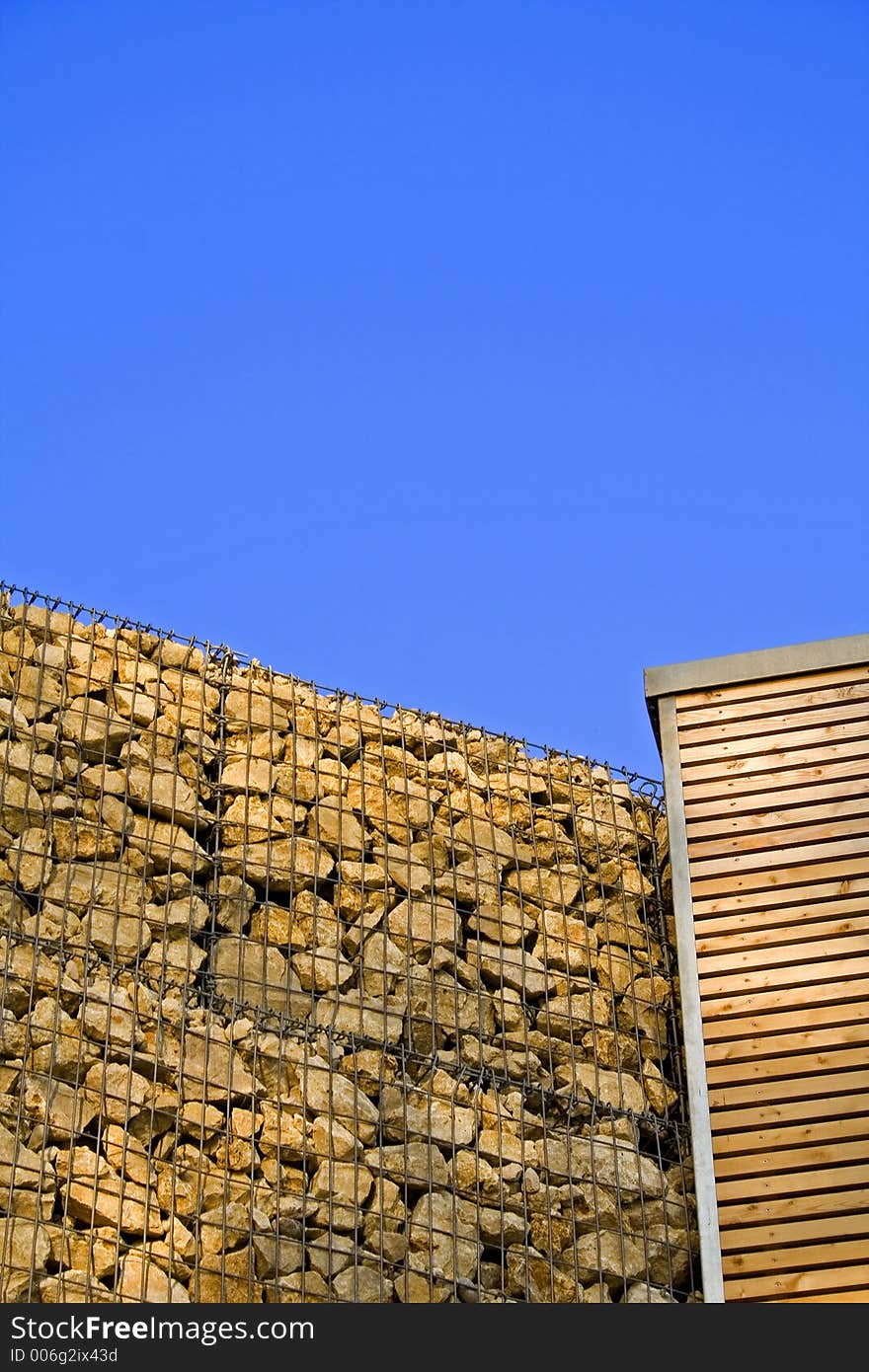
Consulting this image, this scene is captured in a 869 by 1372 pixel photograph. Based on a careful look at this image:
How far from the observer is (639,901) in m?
8.84

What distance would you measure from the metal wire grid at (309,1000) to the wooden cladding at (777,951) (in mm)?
435

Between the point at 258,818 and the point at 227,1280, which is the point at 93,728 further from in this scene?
the point at 227,1280

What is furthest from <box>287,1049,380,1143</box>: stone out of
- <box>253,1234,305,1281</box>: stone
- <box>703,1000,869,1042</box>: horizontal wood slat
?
<box>703,1000,869,1042</box>: horizontal wood slat

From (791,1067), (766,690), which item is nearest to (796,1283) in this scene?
(791,1067)

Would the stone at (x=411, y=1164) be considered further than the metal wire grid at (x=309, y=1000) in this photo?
Yes

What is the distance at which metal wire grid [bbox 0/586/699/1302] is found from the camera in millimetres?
7117

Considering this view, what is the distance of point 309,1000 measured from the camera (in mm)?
7848

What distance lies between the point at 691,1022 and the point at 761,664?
1.68 metres

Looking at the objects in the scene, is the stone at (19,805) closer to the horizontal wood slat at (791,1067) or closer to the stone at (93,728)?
the stone at (93,728)

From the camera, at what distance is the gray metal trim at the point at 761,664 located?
880 cm

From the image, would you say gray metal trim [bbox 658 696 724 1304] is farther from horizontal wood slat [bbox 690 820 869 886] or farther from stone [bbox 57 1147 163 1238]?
stone [bbox 57 1147 163 1238]

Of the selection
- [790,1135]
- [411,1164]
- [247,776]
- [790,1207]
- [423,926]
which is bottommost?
[790,1207]

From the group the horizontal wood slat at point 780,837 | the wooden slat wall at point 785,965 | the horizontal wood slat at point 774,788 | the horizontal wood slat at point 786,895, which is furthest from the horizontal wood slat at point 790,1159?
the horizontal wood slat at point 774,788
